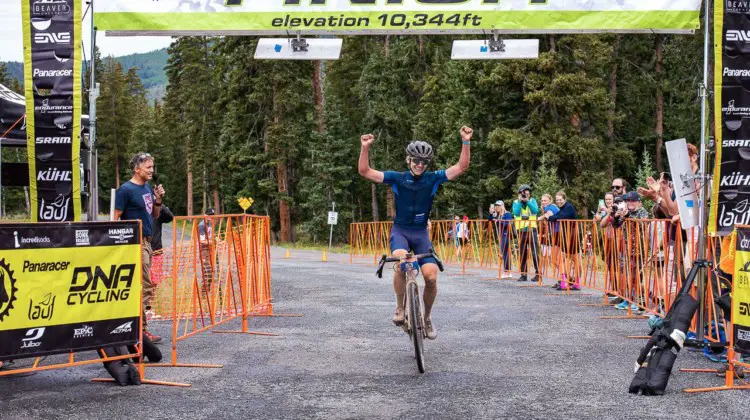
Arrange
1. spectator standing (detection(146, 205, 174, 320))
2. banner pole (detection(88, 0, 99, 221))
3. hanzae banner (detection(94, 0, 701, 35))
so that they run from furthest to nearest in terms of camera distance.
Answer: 1. hanzae banner (detection(94, 0, 701, 35))
2. spectator standing (detection(146, 205, 174, 320))
3. banner pole (detection(88, 0, 99, 221))

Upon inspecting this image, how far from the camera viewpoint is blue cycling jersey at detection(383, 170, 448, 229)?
8.28 metres

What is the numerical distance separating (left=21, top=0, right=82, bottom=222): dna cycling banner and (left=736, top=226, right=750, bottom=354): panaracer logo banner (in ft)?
21.1

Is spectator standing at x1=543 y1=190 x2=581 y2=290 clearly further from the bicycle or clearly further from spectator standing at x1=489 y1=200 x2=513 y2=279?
the bicycle

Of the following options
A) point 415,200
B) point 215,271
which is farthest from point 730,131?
point 215,271

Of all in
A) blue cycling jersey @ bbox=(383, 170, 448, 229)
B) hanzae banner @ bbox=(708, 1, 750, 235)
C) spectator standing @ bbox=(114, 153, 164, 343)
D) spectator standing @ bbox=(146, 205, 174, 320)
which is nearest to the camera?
hanzae banner @ bbox=(708, 1, 750, 235)

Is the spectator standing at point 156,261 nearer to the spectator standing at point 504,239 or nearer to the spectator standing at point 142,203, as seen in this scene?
the spectator standing at point 142,203

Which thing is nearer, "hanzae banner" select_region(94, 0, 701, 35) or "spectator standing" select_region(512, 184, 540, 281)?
"hanzae banner" select_region(94, 0, 701, 35)

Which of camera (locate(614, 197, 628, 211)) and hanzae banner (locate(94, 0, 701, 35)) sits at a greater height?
hanzae banner (locate(94, 0, 701, 35))

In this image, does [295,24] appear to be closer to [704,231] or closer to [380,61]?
[704,231]

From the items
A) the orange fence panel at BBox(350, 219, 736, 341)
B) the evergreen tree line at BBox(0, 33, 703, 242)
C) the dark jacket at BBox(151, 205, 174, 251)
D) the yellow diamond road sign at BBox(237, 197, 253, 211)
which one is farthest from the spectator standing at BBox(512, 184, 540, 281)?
the yellow diamond road sign at BBox(237, 197, 253, 211)

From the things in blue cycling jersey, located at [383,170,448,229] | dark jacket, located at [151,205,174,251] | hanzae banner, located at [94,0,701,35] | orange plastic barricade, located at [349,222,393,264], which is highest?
hanzae banner, located at [94,0,701,35]

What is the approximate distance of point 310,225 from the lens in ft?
188

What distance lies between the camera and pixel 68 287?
672 cm

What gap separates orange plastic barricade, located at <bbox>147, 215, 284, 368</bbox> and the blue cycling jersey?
80.2 inches
